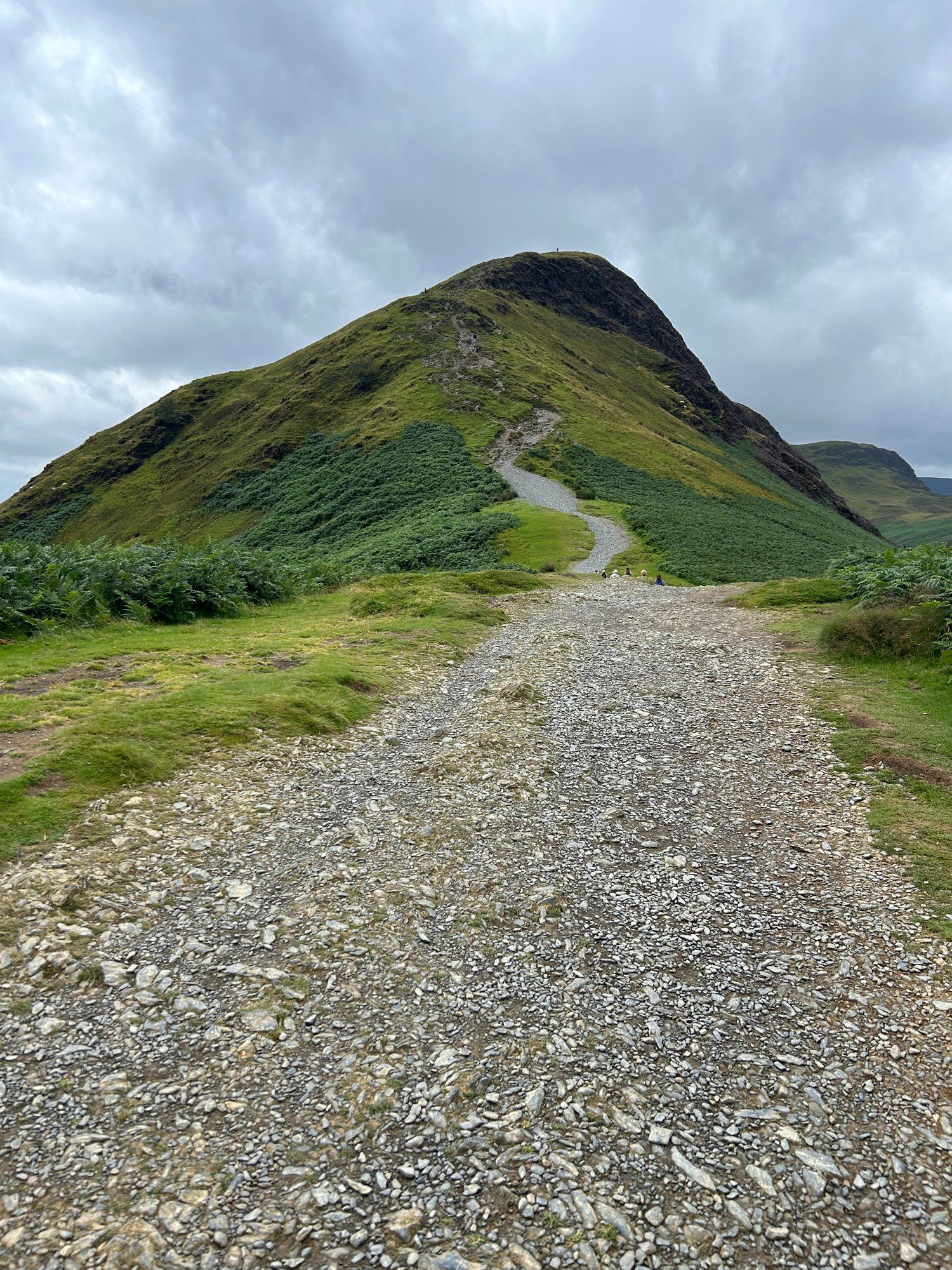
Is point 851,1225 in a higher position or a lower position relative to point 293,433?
lower

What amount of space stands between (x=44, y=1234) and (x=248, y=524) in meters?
100

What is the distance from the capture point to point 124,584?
26.0 m

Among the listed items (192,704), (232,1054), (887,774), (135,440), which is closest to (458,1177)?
(232,1054)

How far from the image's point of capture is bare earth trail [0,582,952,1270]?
5.41 metres

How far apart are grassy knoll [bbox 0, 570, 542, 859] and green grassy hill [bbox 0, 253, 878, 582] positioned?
23700mm

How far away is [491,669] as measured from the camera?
2308 centimetres

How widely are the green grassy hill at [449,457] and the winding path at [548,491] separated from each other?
2280 mm

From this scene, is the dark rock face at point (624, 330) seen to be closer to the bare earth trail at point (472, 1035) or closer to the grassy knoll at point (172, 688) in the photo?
the grassy knoll at point (172, 688)

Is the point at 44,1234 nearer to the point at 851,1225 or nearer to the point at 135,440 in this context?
the point at 851,1225

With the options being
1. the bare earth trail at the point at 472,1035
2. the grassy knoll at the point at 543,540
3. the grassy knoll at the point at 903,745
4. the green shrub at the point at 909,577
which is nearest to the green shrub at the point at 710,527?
the grassy knoll at the point at 543,540

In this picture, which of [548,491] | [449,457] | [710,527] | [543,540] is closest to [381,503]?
[449,457]

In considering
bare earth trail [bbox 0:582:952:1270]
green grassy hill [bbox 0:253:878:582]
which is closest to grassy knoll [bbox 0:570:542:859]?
bare earth trail [bbox 0:582:952:1270]

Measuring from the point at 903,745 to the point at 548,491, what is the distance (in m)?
66.4

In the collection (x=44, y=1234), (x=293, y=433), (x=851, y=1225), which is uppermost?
(x=293, y=433)
